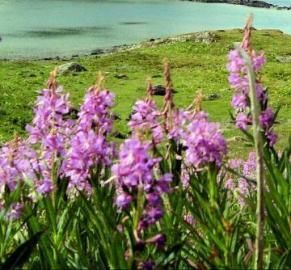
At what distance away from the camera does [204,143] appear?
14.1 feet

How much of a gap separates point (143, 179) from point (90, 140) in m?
0.88

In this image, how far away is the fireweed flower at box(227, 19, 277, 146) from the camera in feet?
16.2

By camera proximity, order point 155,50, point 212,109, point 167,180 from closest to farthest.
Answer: point 167,180
point 212,109
point 155,50

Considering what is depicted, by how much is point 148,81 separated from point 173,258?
1.06 m

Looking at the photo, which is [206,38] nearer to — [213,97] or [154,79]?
[154,79]

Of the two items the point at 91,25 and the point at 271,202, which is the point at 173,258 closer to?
the point at 271,202

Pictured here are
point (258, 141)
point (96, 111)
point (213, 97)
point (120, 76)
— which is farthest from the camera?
point (120, 76)

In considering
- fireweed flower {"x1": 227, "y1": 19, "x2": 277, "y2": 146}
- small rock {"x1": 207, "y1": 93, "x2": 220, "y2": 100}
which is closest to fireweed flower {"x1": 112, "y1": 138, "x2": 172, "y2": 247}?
fireweed flower {"x1": 227, "y1": 19, "x2": 277, "y2": 146}

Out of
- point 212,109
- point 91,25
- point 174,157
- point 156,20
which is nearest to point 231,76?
point 174,157

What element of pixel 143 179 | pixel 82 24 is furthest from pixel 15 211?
pixel 82 24

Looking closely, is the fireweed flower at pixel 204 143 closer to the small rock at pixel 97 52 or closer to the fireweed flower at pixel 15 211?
the fireweed flower at pixel 15 211

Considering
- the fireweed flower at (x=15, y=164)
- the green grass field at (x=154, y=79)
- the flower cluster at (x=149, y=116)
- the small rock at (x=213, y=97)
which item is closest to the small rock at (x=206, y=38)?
the green grass field at (x=154, y=79)

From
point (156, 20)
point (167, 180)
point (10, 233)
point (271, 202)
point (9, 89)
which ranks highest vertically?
point (167, 180)

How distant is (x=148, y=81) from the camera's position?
14.1 feet
